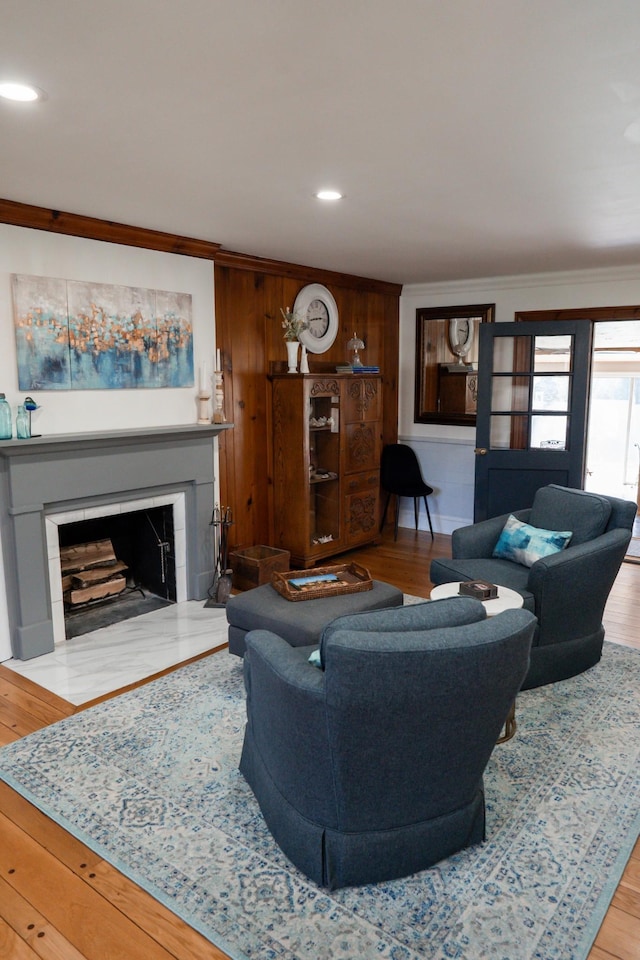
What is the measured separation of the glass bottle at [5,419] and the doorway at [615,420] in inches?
263

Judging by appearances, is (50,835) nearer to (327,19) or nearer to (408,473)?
(327,19)

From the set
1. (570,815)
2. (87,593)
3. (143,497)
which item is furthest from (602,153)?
(87,593)

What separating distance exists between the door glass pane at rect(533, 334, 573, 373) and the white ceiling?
1479 mm

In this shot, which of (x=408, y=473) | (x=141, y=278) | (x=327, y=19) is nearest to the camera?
(x=327, y=19)

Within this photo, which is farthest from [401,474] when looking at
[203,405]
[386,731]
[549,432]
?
[386,731]

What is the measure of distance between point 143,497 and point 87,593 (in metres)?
0.70

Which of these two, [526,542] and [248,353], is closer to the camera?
[526,542]

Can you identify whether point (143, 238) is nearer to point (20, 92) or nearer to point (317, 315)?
point (317, 315)

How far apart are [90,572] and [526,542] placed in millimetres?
2680

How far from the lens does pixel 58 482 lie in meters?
3.61

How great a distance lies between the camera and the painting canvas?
345cm

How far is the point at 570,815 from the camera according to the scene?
2318mm

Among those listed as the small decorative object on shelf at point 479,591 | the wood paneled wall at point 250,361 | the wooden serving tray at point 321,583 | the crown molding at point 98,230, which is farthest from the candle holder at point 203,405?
the small decorative object on shelf at point 479,591

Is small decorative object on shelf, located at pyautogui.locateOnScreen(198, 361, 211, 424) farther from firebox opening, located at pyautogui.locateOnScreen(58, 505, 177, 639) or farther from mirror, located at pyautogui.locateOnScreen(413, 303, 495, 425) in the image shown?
mirror, located at pyautogui.locateOnScreen(413, 303, 495, 425)
